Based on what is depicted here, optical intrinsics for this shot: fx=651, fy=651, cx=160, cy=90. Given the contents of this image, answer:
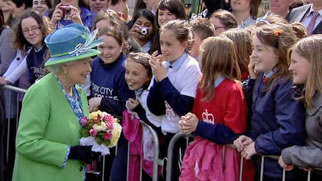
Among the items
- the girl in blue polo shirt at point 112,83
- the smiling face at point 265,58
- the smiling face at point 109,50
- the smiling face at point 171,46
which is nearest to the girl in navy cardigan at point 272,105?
the smiling face at point 265,58

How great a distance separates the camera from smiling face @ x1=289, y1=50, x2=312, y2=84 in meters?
4.31

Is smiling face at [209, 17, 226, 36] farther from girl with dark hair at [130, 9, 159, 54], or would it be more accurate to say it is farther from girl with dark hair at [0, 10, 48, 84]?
girl with dark hair at [0, 10, 48, 84]

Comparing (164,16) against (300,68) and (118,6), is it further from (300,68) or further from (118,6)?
(300,68)

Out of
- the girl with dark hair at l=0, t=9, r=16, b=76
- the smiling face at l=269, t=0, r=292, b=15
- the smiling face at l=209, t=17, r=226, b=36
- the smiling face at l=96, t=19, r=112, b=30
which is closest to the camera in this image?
the smiling face at l=209, t=17, r=226, b=36

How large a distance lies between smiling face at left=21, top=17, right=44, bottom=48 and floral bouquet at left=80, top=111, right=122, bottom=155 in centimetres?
258

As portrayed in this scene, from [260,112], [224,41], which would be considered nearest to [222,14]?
[224,41]

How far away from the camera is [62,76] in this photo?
4504mm

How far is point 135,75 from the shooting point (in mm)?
5629

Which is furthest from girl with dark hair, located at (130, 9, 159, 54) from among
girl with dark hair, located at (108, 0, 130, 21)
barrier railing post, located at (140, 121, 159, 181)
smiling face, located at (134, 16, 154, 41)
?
barrier railing post, located at (140, 121, 159, 181)

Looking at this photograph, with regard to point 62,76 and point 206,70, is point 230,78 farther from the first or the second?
point 62,76

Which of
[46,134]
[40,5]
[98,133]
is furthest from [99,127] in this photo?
[40,5]

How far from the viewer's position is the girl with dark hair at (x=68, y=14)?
294 inches

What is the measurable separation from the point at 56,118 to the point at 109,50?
5.65ft

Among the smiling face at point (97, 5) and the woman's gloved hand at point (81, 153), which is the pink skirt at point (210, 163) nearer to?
the woman's gloved hand at point (81, 153)
